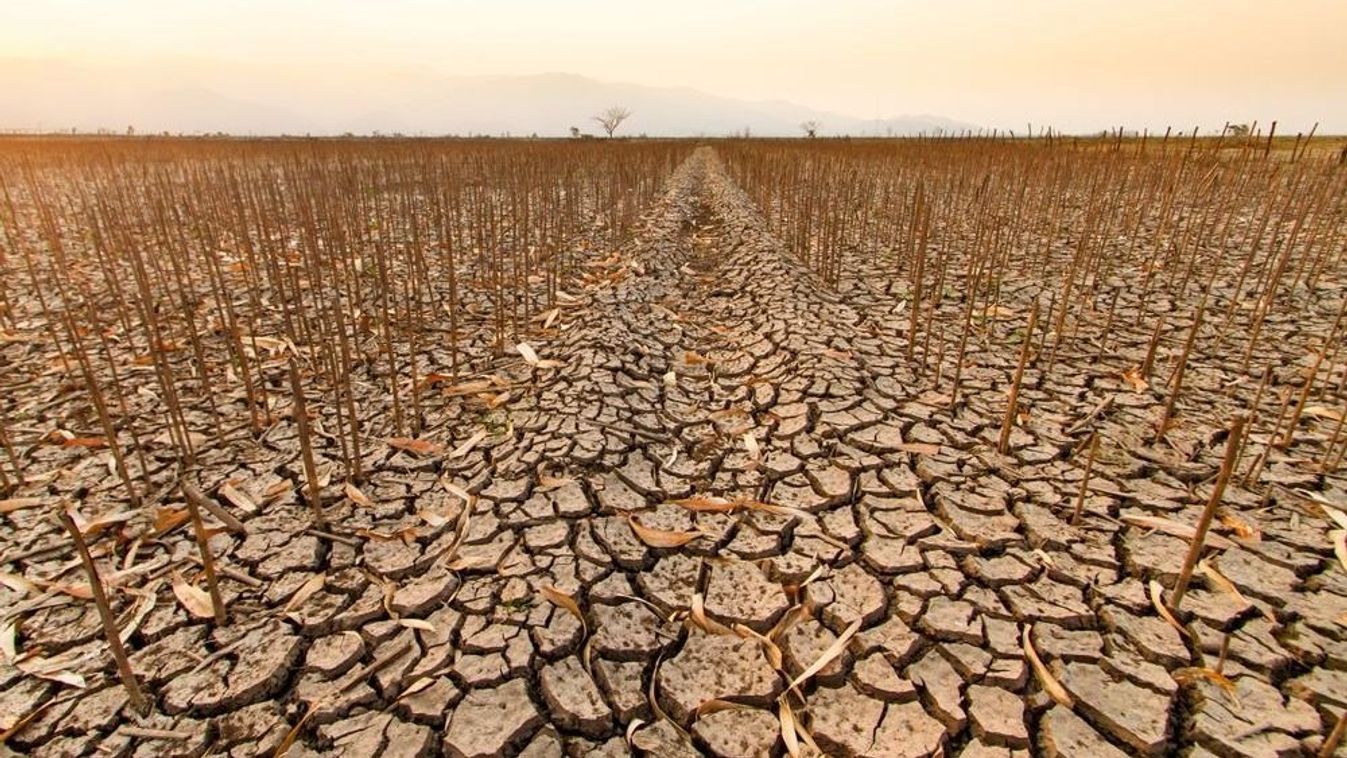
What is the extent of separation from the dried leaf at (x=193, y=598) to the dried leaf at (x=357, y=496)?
2.11 ft

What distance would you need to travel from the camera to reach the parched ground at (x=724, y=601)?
5.81 ft

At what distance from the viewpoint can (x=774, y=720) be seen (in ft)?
5.97

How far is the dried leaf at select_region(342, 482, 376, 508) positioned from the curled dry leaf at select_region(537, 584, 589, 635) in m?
1.01

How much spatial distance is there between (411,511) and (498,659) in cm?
100

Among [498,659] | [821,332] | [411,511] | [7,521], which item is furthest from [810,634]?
[7,521]

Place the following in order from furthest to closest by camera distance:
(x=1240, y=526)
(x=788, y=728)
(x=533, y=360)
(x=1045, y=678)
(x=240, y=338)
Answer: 1. (x=533, y=360)
2. (x=240, y=338)
3. (x=1240, y=526)
4. (x=1045, y=678)
5. (x=788, y=728)

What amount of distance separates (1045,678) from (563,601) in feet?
5.10

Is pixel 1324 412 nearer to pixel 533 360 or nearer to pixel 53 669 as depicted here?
pixel 533 360

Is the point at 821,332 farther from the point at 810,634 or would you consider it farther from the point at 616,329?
the point at 810,634

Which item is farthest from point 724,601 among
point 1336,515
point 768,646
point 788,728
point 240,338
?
point 240,338

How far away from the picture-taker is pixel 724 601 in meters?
2.27

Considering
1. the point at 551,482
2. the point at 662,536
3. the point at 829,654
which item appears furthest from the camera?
the point at 551,482

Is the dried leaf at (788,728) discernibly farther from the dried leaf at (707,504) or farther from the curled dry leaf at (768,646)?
the dried leaf at (707,504)

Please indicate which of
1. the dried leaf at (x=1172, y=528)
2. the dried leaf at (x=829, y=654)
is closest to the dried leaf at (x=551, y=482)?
the dried leaf at (x=829, y=654)
